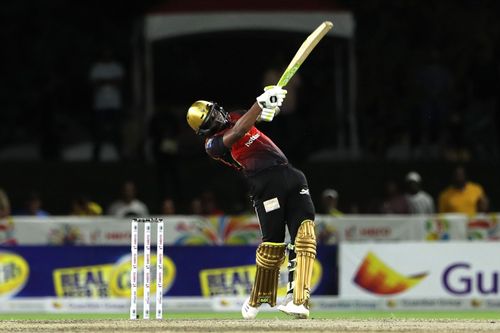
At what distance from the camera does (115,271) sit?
66.6 ft

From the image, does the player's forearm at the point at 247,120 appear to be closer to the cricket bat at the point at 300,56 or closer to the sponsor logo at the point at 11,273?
the cricket bat at the point at 300,56

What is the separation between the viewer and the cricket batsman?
14797 mm

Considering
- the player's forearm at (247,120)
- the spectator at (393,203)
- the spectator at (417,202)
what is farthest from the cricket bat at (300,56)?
the spectator at (393,203)

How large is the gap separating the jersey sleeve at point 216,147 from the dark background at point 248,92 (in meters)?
7.74

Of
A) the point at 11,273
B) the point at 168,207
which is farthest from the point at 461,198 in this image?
the point at 11,273

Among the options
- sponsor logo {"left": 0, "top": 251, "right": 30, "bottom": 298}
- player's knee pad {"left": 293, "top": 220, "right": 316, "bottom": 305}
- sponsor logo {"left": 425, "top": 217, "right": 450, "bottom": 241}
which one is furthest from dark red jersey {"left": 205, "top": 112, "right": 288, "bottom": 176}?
sponsor logo {"left": 425, "top": 217, "right": 450, "bottom": 241}

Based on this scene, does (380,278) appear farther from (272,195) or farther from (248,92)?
(248,92)

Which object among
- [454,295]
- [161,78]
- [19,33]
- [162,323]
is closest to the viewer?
[162,323]

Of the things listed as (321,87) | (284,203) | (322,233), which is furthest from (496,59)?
(284,203)

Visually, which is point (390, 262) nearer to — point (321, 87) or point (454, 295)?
point (454, 295)

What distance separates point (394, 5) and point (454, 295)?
9.85 meters

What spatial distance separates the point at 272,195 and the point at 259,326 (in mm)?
1538

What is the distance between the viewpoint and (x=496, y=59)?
25031 millimetres

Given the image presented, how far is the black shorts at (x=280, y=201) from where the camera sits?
14.9 m
